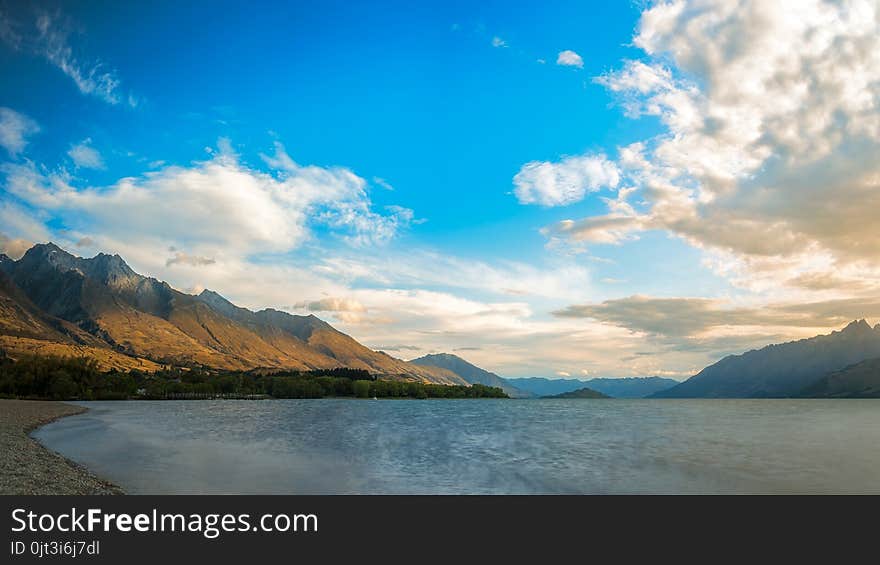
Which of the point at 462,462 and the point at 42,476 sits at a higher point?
the point at 42,476

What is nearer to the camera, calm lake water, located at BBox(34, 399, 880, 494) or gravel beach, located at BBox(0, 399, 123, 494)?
gravel beach, located at BBox(0, 399, 123, 494)

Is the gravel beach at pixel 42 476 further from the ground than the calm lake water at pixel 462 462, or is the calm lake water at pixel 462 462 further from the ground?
the gravel beach at pixel 42 476

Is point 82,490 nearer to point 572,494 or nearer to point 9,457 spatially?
point 9,457

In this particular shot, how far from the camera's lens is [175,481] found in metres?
39.2

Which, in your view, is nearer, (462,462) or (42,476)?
(42,476)

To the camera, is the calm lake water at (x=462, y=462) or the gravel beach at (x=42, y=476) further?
the calm lake water at (x=462, y=462)

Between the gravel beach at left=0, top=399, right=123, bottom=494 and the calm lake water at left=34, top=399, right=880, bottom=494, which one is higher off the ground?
the gravel beach at left=0, top=399, right=123, bottom=494
